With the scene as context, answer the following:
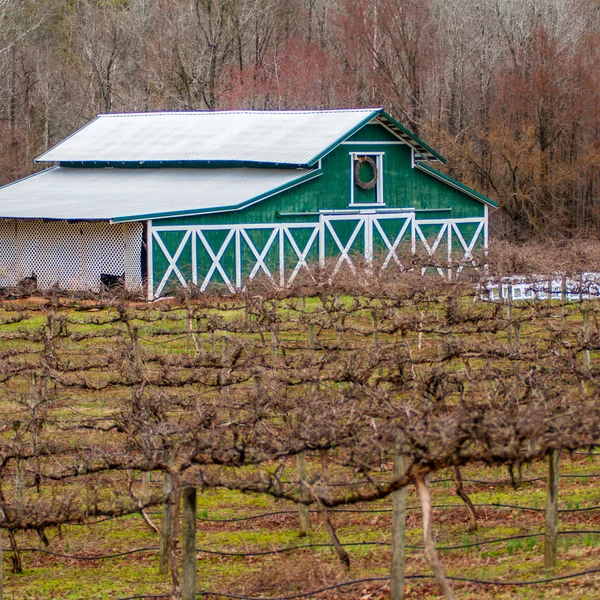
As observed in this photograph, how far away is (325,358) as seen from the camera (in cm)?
1597

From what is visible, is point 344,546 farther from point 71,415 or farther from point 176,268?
point 176,268

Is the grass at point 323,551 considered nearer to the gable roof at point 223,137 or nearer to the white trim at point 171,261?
the white trim at point 171,261

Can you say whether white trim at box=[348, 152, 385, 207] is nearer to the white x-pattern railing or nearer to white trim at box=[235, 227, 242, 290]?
the white x-pattern railing

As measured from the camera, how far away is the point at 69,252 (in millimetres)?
35000

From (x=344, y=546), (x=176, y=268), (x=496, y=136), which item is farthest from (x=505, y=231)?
(x=344, y=546)

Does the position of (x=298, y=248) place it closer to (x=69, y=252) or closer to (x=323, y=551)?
(x=69, y=252)

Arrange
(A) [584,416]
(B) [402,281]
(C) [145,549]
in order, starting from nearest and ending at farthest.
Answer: (A) [584,416], (C) [145,549], (B) [402,281]

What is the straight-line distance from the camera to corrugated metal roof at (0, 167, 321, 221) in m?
34.3

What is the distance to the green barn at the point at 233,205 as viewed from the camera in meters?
33.6

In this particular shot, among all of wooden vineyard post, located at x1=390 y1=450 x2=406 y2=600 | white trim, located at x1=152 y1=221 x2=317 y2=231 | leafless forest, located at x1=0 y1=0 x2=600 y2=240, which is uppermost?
leafless forest, located at x1=0 y1=0 x2=600 y2=240

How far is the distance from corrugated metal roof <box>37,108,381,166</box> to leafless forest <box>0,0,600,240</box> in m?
12.6

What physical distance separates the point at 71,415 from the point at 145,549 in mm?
7177

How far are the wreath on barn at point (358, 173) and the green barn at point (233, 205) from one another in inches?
1.8

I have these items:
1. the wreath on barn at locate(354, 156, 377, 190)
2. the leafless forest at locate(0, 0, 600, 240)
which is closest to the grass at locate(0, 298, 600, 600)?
the wreath on barn at locate(354, 156, 377, 190)
